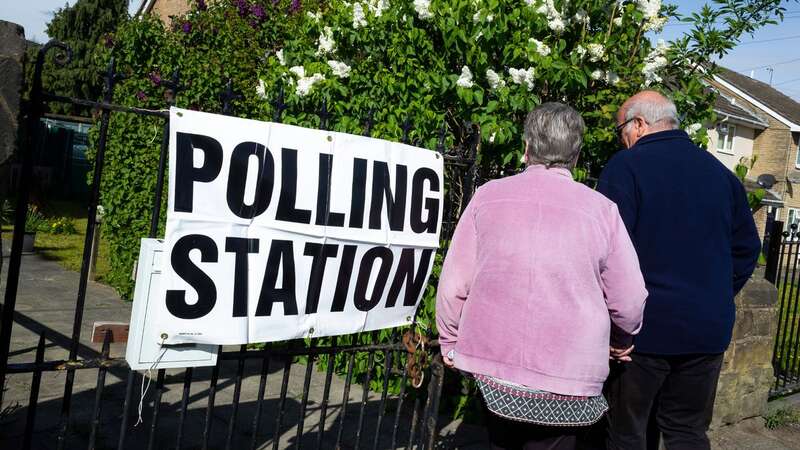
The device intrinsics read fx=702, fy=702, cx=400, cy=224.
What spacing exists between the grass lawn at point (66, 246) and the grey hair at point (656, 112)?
25.7 feet

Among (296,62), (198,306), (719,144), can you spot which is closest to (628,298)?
(198,306)

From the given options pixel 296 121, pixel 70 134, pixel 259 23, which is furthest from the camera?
pixel 70 134

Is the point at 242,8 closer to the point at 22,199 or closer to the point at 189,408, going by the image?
the point at 189,408

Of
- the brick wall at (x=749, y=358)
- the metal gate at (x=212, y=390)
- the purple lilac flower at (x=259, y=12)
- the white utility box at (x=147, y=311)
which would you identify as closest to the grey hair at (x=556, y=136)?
the metal gate at (x=212, y=390)

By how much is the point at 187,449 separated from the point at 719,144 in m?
29.3

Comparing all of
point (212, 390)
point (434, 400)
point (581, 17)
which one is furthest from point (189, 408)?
point (581, 17)

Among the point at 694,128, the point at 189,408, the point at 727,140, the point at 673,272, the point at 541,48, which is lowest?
the point at 189,408

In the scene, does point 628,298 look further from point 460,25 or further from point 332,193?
point 460,25

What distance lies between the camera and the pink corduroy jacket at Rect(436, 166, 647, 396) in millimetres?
2475

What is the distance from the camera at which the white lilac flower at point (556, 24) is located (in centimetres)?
490

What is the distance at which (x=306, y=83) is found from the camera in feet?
18.3

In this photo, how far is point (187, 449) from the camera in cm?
409

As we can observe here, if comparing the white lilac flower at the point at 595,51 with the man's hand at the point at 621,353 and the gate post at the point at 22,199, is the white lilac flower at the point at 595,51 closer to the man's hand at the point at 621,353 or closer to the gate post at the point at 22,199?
the man's hand at the point at 621,353

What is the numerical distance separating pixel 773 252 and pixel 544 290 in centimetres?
496
